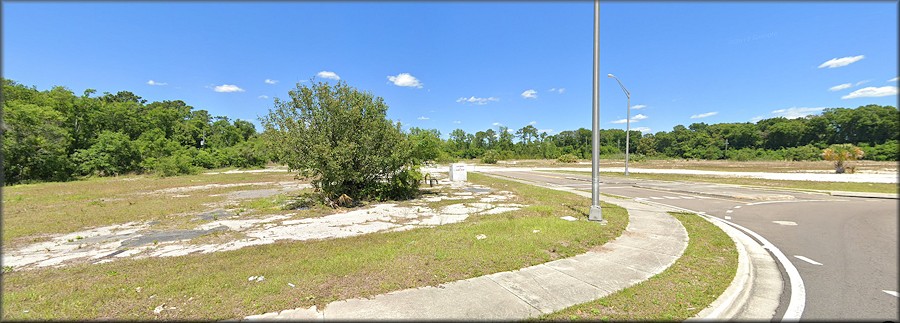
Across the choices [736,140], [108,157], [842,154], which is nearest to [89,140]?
[108,157]

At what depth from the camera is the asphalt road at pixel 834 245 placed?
429 centimetres

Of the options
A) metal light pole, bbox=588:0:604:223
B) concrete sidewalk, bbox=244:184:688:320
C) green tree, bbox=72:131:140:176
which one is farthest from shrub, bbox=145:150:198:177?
metal light pole, bbox=588:0:604:223

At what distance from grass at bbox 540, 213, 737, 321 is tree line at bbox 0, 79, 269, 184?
23621 millimetres

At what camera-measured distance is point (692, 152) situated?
9150 cm

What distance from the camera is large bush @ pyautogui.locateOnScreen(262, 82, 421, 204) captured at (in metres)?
12.1

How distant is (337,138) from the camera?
41.4ft

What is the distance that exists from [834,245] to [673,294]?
5762 millimetres

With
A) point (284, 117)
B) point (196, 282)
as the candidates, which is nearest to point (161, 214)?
point (284, 117)

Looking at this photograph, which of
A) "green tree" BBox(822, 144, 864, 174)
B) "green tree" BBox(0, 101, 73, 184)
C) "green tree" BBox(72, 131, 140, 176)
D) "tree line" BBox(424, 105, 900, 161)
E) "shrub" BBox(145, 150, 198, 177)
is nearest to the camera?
"tree line" BBox(424, 105, 900, 161)

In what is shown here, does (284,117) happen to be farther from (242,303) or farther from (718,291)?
(718,291)

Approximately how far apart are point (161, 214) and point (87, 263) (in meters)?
6.52

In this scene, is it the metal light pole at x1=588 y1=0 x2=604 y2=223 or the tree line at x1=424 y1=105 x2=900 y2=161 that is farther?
the tree line at x1=424 y1=105 x2=900 y2=161

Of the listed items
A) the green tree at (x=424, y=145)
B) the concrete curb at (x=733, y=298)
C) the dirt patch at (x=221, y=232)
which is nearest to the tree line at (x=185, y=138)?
the green tree at (x=424, y=145)

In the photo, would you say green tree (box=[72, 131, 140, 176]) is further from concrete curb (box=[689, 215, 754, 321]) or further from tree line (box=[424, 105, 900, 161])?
concrete curb (box=[689, 215, 754, 321])
